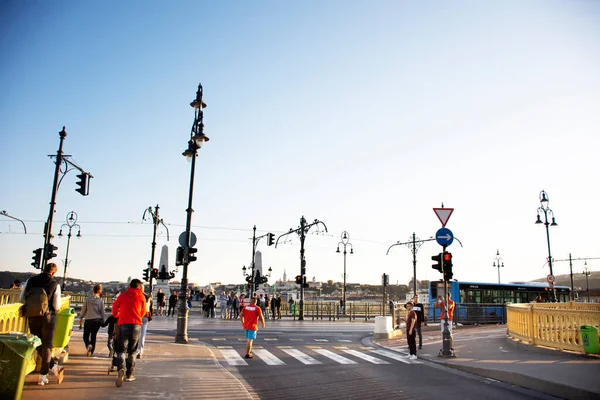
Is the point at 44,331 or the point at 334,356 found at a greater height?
the point at 44,331

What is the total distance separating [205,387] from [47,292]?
9.92 ft

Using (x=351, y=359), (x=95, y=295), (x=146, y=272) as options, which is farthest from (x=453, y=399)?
(x=146, y=272)

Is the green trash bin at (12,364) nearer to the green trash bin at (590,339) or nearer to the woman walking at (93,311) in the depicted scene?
the woman walking at (93,311)

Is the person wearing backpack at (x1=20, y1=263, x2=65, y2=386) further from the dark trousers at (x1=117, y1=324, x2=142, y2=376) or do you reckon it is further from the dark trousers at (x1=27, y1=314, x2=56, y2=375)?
the dark trousers at (x1=117, y1=324, x2=142, y2=376)

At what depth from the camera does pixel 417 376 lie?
34.1 ft

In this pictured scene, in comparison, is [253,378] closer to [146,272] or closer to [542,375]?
[542,375]

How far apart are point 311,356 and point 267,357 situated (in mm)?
1300

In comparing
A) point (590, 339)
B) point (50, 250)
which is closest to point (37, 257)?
point (50, 250)

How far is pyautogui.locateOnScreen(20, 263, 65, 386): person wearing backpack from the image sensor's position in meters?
7.16

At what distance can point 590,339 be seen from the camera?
1192 cm

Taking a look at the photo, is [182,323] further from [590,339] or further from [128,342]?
[590,339]

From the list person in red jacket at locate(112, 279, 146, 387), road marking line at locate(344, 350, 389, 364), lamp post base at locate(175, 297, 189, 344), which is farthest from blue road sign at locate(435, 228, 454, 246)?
person in red jacket at locate(112, 279, 146, 387)

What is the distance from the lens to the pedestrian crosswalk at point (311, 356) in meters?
12.4

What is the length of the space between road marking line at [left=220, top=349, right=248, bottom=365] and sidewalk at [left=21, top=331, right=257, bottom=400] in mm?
595
